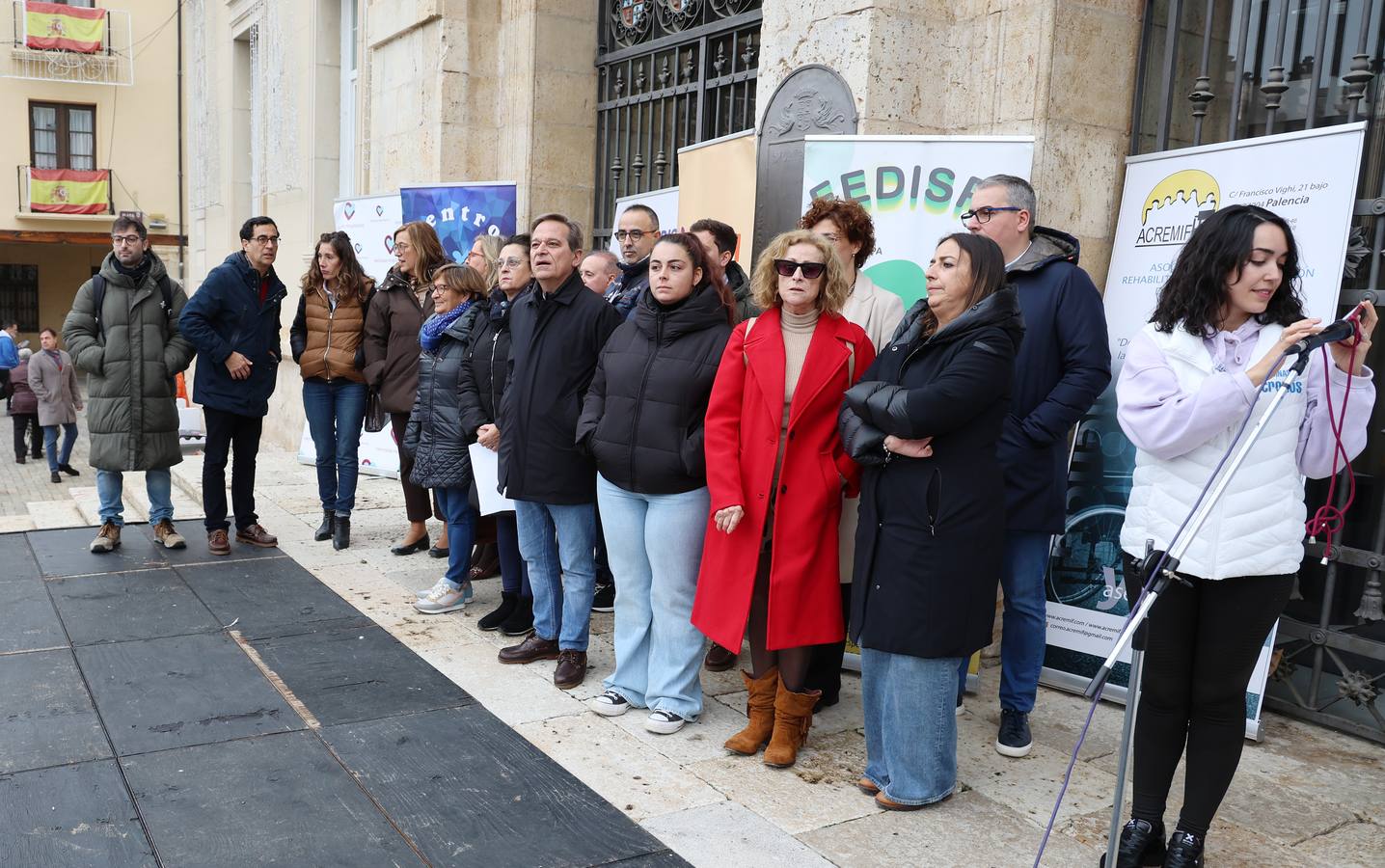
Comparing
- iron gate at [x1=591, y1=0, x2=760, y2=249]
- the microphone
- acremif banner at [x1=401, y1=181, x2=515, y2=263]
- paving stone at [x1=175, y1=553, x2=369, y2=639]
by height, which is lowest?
paving stone at [x1=175, y1=553, x2=369, y2=639]

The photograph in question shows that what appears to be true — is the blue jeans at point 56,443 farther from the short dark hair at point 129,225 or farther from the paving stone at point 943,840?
the paving stone at point 943,840

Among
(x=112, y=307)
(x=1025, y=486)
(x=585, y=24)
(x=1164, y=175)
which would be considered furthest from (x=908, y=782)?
(x=585, y=24)

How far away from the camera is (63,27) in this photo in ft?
84.8

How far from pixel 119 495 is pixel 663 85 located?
4711 millimetres

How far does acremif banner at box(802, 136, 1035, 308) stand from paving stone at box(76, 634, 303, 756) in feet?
9.85

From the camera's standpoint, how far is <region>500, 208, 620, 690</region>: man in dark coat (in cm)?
441

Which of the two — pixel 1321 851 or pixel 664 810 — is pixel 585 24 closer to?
pixel 664 810

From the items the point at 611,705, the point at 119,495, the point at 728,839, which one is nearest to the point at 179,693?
the point at 611,705

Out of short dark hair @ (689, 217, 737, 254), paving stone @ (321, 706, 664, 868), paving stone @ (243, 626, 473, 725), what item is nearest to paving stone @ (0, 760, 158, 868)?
paving stone @ (321, 706, 664, 868)

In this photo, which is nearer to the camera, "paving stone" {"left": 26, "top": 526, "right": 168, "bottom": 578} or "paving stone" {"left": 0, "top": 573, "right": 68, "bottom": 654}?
"paving stone" {"left": 0, "top": 573, "right": 68, "bottom": 654}

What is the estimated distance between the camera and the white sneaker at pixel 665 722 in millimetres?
4000

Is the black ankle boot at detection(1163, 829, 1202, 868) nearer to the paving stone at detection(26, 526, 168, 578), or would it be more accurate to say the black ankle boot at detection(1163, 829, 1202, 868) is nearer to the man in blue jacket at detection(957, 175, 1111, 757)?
the man in blue jacket at detection(957, 175, 1111, 757)

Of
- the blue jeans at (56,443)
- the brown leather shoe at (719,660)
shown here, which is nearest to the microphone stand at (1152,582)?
the brown leather shoe at (719,660)

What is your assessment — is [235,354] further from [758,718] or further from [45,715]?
[758,718]
